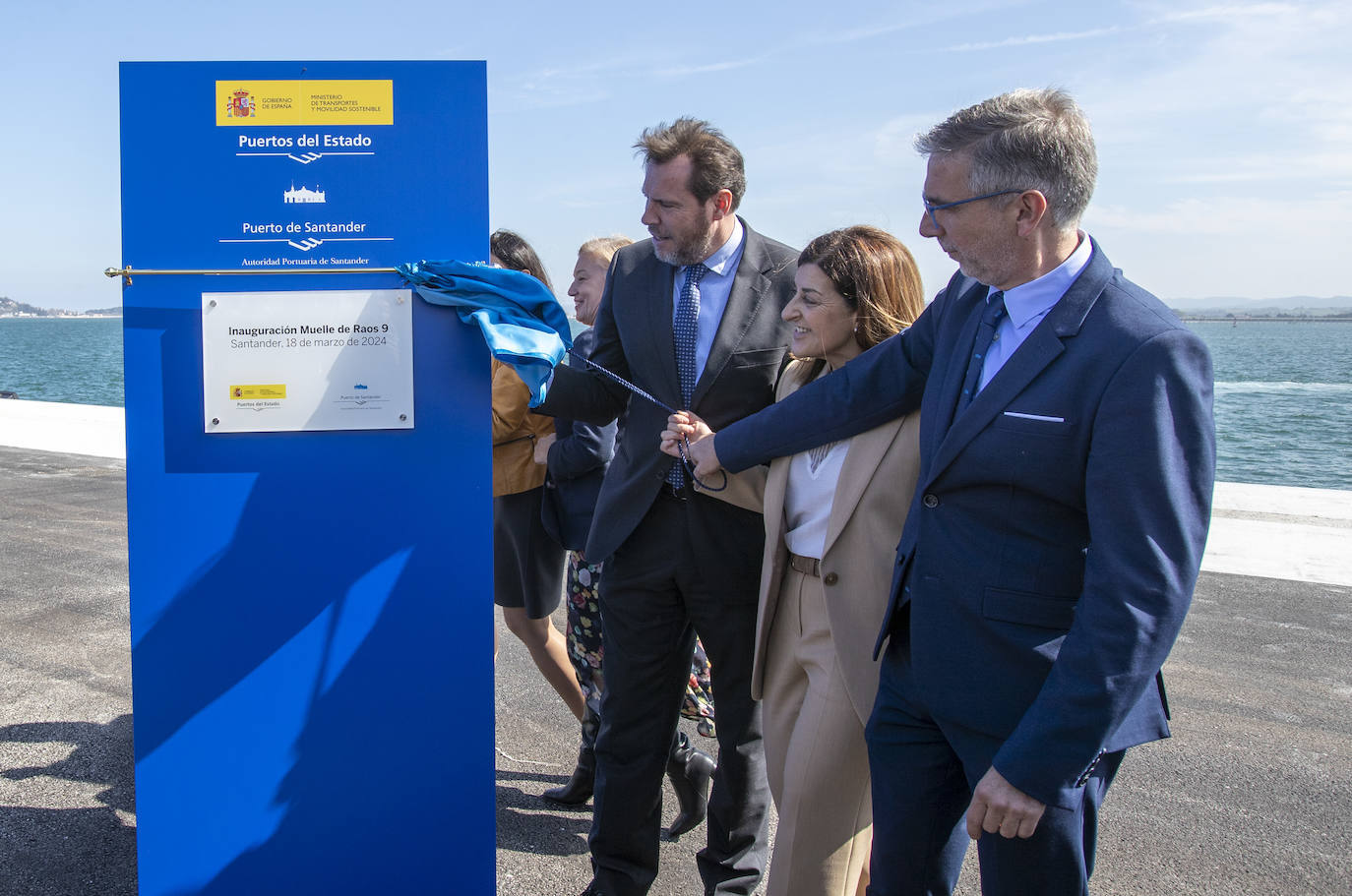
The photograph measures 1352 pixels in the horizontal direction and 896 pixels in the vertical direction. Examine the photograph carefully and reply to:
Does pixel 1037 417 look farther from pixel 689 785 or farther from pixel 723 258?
pixel 689 785

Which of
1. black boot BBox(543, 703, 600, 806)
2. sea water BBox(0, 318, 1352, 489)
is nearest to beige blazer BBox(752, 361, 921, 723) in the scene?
black boot BBox(543, 703, 600, 806)

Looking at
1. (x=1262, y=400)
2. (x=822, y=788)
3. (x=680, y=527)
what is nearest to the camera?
(x=822, y=788)

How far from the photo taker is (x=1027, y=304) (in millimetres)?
A: 1916

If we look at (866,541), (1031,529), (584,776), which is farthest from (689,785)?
(1031,529)

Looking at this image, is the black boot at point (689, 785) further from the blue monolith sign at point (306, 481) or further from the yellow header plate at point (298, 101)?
the yellow header plate at point (298, 101)

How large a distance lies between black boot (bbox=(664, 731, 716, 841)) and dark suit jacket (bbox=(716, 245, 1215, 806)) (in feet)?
5.16

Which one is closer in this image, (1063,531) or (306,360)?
(1063,531)

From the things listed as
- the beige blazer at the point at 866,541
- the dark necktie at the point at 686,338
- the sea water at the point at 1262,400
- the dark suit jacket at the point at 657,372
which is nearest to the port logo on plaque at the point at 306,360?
the dark suit jacket at the point at 657,372

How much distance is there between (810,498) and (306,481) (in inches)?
46.6

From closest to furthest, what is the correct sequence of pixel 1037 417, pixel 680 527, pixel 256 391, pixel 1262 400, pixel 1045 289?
1. pixel 1037 417
2. pixel 1045 289
3. pixel 256 391
4. pixel 680 527
5. pixel 1262 400

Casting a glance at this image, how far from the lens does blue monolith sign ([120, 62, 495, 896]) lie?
2.40 m

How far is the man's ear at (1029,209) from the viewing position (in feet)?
5.98

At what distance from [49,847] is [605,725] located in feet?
5.92

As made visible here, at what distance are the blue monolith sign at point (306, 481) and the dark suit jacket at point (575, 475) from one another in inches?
45.0
